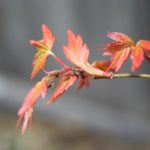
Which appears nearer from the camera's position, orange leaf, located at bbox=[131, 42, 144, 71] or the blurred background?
orange leaf, located at bbox=[131, 42, 144, 71]

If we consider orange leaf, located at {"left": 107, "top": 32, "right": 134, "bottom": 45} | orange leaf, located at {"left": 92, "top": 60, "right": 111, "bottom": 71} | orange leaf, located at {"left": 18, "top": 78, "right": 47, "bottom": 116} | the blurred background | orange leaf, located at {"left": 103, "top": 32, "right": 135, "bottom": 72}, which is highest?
orange leaf, located at {"left": 107, "top": 32, "right": 134, "bottom": 45}

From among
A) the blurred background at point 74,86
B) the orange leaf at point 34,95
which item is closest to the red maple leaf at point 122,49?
the orange leaf at point 34,95

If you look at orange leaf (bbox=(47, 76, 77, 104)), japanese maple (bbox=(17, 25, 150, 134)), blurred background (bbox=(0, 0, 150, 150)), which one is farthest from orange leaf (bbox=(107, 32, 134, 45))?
blurred background (bbox=(0, 0, 150, 150))

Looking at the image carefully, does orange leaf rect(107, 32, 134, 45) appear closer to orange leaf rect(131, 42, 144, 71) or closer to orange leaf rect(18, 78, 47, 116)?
orange leaf rect(131, 42, 144, 71)

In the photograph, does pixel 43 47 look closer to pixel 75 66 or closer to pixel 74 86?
pixel 75 66

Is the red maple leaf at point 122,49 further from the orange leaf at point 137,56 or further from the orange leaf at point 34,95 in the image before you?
the orange leaf at point 34,95

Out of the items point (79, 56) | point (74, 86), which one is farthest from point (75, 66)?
point (74, 86)
